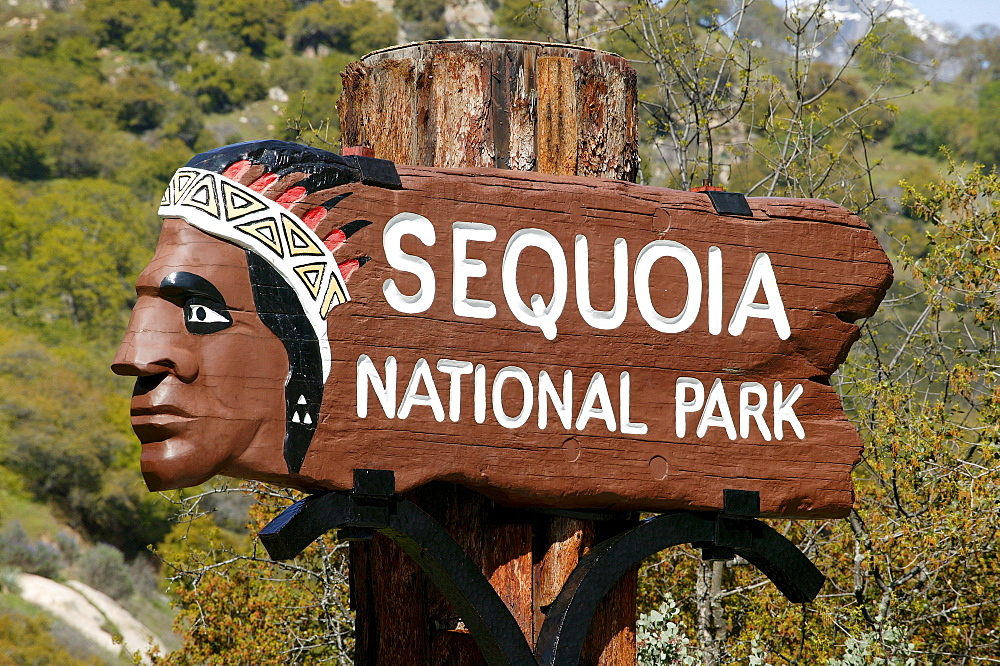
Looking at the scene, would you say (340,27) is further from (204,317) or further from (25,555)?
(204,317)

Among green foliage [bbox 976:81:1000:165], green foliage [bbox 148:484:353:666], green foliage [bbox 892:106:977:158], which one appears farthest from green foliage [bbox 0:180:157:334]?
green foliage [bbox 892:106:977:158]

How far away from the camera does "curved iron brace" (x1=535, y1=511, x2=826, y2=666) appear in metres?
2.70

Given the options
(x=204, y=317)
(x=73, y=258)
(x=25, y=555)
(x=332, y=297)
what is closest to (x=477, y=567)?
(x=332, y=297)

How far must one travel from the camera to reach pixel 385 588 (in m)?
2.94

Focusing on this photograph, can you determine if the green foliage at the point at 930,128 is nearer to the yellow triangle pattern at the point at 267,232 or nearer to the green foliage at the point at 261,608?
the green foliage at the point at 261,608

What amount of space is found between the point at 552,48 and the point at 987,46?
90383 millimetres

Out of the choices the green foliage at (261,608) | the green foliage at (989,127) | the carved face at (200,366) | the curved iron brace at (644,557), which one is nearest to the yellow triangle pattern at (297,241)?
the carved face at (200,366)

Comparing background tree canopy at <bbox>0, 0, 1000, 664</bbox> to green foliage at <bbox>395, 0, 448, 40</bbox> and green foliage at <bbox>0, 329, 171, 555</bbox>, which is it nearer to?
green foliage at <bbox>0, 329, 171, 555</bbox>

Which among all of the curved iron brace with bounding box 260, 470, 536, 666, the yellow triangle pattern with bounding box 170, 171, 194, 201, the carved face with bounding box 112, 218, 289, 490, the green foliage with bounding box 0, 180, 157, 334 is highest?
the green foliage with bounding box 0, 180, 157, 334

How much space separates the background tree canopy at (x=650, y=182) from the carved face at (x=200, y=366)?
84.3 inches

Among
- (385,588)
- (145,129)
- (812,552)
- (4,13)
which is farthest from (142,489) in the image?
(4,13)

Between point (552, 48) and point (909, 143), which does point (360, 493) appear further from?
point (909, 143)

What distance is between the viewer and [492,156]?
2.89 m

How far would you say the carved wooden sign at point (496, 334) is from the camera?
2.42m
